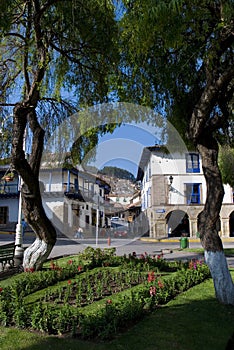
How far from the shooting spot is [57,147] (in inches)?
439

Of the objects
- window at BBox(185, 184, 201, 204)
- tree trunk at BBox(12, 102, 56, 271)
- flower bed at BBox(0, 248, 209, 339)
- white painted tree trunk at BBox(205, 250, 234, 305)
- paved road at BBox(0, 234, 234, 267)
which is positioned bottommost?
paved road at BBox(0, 234, 234, 267)

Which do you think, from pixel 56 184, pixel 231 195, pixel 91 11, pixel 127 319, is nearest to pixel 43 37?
pixel 91 11

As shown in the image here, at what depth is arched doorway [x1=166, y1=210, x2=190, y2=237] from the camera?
27344 mm

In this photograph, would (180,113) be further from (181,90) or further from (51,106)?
(51,106)

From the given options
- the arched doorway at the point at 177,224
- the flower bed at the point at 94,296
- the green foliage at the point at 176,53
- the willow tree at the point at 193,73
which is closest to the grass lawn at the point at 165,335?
the flower bed at the point at 94,296

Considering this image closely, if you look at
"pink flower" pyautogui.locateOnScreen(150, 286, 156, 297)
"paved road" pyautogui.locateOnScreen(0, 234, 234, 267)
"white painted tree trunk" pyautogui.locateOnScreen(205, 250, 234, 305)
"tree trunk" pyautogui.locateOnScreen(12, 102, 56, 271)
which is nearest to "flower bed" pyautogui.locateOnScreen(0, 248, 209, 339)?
"pink flower" pyautogui.locateOnScreen(150, 286, 156, 297)

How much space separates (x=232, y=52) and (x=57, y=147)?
6.18 meters

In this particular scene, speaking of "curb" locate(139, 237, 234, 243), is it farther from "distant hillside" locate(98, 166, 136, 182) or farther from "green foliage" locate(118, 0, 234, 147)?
"green foliage" locate(118, 0, 234, 147)

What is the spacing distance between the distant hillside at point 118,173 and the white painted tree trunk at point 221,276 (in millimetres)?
3083

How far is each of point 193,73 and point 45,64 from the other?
11.3 ft

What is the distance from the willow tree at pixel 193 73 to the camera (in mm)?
5277

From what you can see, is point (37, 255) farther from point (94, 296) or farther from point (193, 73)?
point (193, 73)

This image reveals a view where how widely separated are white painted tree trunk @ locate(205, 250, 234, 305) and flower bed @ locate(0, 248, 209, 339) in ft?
3.46

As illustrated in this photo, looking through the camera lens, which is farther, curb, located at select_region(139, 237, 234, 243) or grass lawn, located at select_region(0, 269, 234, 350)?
curb, located at select_region(139, 237, 234, 243)
